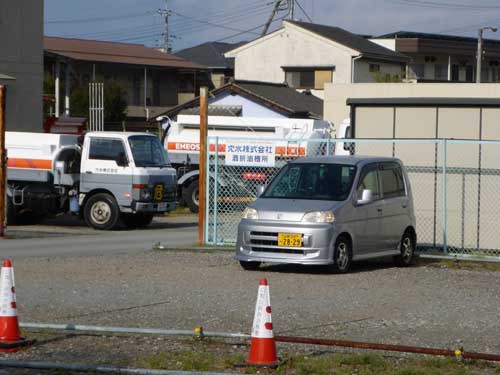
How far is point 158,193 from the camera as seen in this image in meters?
24.2

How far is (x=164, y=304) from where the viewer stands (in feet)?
39.2

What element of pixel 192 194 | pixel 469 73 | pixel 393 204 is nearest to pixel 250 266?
pixel 393 204

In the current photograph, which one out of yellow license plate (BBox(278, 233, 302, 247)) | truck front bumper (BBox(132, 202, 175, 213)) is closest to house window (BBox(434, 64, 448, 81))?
truck front bumper (BBox(132, 202, 175, 213))

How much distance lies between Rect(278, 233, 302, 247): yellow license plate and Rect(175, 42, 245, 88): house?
52.8 metres

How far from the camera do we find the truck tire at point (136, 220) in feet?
82.7

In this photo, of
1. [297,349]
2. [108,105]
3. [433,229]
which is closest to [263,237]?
[433,229]

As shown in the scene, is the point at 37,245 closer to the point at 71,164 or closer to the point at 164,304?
the point at 71,164

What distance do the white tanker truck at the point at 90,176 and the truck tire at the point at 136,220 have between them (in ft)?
2.01

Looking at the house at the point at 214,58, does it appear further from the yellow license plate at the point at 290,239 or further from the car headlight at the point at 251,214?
the yellow license plate at the point at 290,239

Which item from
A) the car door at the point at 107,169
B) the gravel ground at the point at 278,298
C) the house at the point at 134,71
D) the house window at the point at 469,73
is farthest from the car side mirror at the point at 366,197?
the house window at the point at 469,73

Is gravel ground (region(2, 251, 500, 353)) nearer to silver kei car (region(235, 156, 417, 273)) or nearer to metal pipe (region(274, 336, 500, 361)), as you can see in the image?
A: silver kei car (region(235, 156, 417, 273))

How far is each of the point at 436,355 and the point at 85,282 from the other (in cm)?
636

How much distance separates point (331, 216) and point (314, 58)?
44761 millimetres

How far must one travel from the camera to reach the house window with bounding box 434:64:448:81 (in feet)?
219
